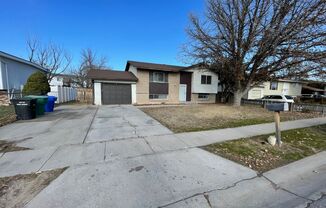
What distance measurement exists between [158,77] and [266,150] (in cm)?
1565

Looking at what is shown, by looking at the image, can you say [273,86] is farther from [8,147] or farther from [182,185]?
[8,147]

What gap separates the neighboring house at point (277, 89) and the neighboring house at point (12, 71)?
97.6 ft

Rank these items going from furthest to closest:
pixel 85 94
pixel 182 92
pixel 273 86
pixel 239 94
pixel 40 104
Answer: pixel 273 86, pixel 85 94, pixel 182 92, pixel 239 94, pixel 40 104

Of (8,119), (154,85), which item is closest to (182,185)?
(8,119)

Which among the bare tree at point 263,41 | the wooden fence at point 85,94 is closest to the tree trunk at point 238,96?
the bare tree at point 263,41

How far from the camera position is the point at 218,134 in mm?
6047

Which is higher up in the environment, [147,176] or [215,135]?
[215,135]

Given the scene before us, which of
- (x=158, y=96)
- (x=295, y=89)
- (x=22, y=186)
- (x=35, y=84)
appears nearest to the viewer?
(x=22, y=186)

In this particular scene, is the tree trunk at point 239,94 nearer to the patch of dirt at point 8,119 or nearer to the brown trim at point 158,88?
the brown trim at point 158,88

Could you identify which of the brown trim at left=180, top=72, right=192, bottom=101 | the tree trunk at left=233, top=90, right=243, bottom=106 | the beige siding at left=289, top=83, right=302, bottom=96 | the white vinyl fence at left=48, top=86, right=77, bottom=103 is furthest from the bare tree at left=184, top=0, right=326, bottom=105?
the beige siding at left=289, top=83, right=302, bottom=96

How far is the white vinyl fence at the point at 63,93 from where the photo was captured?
57.0ft

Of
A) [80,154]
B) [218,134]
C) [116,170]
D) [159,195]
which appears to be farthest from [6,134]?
[218,134]

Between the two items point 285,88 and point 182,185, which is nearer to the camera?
point 182,185

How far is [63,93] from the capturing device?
1872 centimetres
